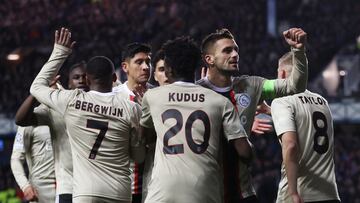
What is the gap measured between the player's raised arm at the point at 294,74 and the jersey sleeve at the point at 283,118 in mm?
206

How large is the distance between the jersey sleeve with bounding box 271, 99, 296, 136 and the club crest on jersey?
35cm

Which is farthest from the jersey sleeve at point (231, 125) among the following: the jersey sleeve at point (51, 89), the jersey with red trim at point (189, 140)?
the jersey sleeve at point (51, 89)

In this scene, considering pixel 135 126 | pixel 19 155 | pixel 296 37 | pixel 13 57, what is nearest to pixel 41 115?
pixel 135 126

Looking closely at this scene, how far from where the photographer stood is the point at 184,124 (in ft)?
20.7

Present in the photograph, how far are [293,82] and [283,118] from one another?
48 cm

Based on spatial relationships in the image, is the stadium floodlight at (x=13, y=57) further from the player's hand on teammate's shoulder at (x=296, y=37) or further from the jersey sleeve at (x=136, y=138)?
the player's hand on teammate's shoulder at (x=296, y=37)

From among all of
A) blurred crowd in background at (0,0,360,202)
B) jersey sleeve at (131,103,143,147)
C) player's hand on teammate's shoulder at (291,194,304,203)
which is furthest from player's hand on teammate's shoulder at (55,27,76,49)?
blurred crowd in background at (0,0,360,202)

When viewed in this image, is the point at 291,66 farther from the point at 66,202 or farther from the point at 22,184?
the point at 22,184

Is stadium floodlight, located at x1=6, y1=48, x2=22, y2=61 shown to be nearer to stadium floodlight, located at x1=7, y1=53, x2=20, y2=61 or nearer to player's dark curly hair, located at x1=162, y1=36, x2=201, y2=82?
stadium floodlight, located at x1=7, y1=53, x2=20, y2=61

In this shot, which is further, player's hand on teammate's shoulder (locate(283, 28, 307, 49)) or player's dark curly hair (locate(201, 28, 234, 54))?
player's dark curly hair (locate(201, 28, 234, 54))

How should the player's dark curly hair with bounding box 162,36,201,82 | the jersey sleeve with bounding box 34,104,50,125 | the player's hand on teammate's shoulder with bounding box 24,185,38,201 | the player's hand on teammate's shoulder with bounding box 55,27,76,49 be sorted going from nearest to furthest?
the player's dark curly hair with bounding box 162,36,201,82 → the player's hand on teammate's shoulder with bounding box 55,27,76,49 → the jersey sleeve with bounding box 34,104,50,125 → the player's hand on teammate's shoulder with bounding box 24,185,38,201

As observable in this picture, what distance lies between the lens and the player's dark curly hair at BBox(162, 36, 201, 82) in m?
6.39

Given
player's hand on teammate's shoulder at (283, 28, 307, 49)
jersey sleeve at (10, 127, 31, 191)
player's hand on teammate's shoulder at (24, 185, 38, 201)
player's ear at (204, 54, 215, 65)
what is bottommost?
player's hand on teammate's shoulder at (24, 185, 38, 201)

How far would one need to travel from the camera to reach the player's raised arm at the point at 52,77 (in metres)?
7.24
